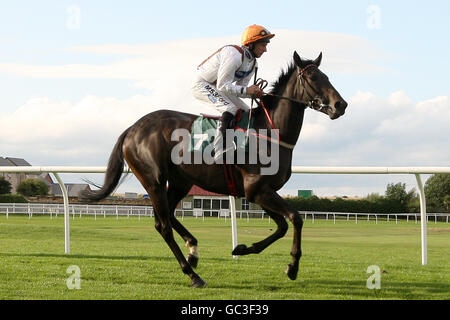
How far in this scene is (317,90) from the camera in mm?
5266

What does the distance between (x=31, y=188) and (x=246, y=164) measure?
1844 inches

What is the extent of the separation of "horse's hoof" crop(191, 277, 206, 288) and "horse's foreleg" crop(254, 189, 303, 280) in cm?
75

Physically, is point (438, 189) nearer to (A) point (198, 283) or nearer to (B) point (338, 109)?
(B) point (338, 109)

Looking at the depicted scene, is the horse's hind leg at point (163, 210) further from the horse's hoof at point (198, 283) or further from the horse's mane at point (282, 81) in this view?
the horse's mane at point (282, 81)

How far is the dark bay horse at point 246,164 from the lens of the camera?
520 centimetres

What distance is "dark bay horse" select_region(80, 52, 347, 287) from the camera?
17.1ft

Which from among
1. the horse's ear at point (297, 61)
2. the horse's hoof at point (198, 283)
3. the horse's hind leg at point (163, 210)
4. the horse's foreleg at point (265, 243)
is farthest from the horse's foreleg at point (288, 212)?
the horse's ear at point (297, 61)

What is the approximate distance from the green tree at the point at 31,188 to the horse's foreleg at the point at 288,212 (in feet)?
151

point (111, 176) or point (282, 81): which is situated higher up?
point (282, 81)

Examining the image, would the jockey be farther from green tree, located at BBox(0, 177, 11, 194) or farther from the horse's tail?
green tree, located at BBox(0, 177, 11, 194)

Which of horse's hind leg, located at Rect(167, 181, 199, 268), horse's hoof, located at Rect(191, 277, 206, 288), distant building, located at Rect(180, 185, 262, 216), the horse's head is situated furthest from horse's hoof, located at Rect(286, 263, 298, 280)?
distant building, located at Rect(180, 185, 262, 216)

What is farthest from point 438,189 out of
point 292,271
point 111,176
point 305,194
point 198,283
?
point 198,283

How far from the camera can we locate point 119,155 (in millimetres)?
6340
